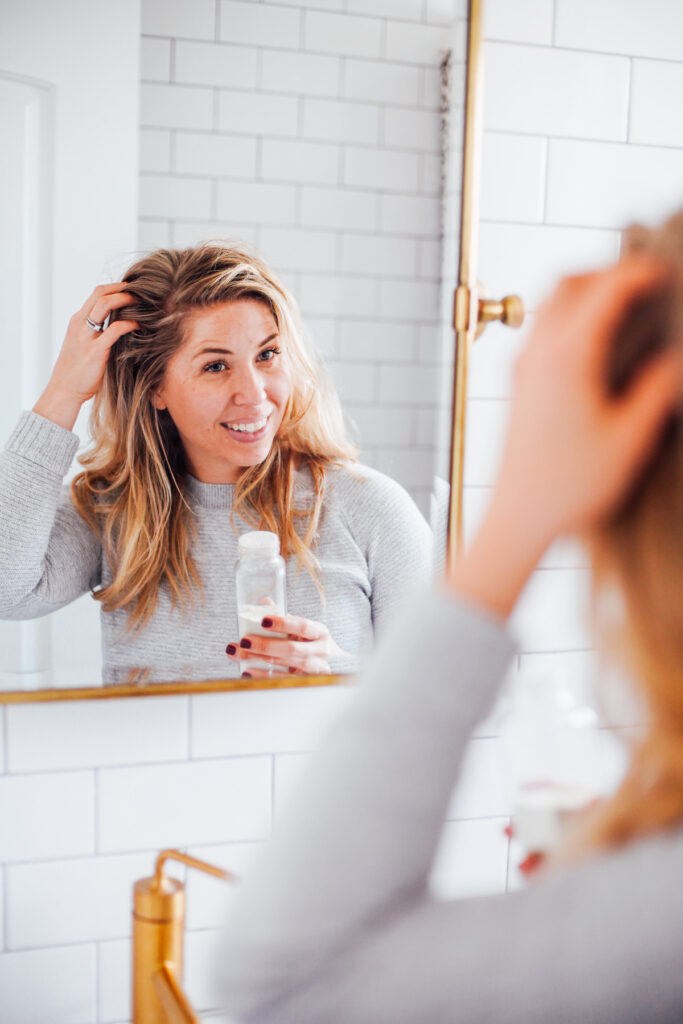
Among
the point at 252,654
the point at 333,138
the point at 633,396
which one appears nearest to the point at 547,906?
the point at 633,396

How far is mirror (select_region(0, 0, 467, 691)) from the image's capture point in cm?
82

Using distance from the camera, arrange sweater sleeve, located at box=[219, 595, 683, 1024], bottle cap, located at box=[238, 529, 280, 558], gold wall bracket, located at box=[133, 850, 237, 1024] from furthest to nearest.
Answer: bottle cap, located at box=[238, 529, 280, 558]
gold wall bracket, located at box=[133, 850, 237, 1024]
sweater sleeve, located at box=[219, 595, 683, 1024]

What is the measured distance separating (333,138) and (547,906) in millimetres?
718

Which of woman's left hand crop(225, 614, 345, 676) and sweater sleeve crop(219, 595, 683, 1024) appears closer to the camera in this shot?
sweater sleeve crop(219, 595, 683, 1024)

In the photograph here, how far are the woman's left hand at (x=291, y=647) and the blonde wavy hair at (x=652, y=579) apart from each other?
500 mm

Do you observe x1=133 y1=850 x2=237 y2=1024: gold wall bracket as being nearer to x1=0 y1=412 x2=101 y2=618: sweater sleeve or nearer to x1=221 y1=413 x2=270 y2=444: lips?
x1=0 y1=412 x2=101 y2=618: sweater sleeve

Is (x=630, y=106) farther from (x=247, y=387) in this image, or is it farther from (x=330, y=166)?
(x=247, y=387)

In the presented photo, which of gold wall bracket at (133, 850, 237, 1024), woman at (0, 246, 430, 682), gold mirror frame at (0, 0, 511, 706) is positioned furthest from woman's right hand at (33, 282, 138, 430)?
gold wall bracket at (133, 850, 237, 1024)

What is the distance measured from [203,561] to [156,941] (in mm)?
333

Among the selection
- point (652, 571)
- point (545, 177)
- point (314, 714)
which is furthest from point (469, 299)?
point (652, 571)

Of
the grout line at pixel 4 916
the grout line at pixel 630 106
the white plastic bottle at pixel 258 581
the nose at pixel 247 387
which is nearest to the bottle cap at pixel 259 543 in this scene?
the white plastic bottle at pixel 258 581

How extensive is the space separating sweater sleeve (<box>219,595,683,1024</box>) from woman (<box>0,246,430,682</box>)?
1.61 ft

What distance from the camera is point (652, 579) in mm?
432

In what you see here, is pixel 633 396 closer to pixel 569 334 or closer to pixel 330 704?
pixel 569 334
